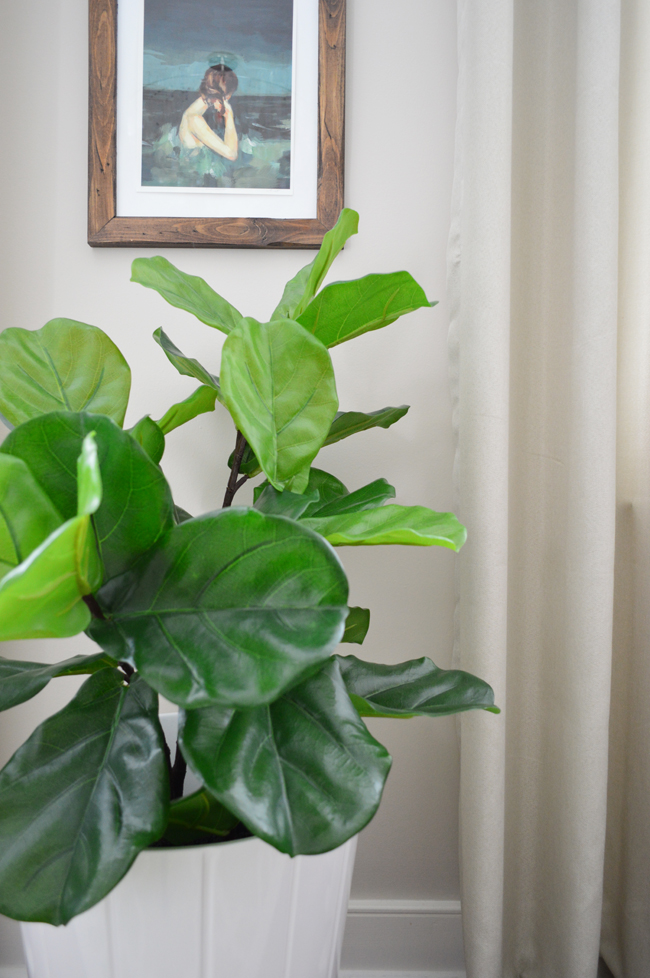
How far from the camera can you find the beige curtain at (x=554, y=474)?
2.73ft

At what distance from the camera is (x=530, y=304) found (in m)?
0.97

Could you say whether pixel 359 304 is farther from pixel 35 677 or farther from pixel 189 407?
pixel 35 677

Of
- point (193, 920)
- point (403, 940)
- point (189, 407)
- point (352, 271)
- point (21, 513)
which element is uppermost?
point (352, 271)

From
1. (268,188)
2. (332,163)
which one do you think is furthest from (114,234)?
(332,163)

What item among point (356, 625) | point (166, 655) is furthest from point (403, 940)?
point (166, 655)

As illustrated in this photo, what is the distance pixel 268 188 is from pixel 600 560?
82 cm

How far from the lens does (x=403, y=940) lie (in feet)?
3.68

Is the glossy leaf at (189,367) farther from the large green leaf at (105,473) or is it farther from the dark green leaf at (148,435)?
the large green leaf at (105,473)

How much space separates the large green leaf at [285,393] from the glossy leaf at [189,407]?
223 mm

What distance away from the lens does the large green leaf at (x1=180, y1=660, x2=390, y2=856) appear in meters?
0.45

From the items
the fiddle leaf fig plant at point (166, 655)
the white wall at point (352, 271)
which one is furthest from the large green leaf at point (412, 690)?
the white wall at point (352, 271)

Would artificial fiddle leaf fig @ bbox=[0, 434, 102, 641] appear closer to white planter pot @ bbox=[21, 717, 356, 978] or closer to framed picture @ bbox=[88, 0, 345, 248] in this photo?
white planter pot @ bbox=[21, 717, 356, 978]

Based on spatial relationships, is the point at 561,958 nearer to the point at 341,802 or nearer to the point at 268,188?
the point at 341,802

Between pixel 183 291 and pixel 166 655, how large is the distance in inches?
20.2
